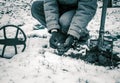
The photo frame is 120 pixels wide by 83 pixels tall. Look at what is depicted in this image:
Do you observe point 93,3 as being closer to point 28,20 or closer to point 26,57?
point 26,57

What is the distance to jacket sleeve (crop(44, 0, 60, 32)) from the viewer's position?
215 inches

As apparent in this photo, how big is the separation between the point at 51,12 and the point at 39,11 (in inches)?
28.4

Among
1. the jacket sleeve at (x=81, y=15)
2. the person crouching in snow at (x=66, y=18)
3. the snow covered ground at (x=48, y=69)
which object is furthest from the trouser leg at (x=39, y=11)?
the jacket sleeve at (x=81, y=15)

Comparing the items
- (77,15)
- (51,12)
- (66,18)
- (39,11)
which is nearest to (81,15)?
(77,15)

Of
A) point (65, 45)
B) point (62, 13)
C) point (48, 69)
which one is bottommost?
point (48, 69)

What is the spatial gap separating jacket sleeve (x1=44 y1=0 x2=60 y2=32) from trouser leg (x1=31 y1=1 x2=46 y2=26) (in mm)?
431

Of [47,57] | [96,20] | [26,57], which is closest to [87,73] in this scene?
[47,57]

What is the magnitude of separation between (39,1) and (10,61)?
76.5 inches

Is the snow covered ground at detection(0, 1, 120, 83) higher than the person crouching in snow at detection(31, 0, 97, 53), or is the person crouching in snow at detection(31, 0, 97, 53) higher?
the person crouching in snow at detection(31, 0, 97, 53)

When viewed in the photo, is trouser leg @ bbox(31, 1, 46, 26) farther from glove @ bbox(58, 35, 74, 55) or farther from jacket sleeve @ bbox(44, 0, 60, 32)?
glove @ bbox(58, 35, 74, 55)

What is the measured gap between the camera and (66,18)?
5617 millimetres

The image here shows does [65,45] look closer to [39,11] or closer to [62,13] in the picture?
[62,13]

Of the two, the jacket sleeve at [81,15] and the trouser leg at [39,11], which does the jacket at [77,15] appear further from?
the trouser leg at [39,11]

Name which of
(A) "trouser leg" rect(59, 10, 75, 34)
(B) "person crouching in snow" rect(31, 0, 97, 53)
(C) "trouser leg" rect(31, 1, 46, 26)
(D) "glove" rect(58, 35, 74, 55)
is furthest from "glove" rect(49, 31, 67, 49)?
(C) "trouser leg" rect(31, 1, 46, 26)
